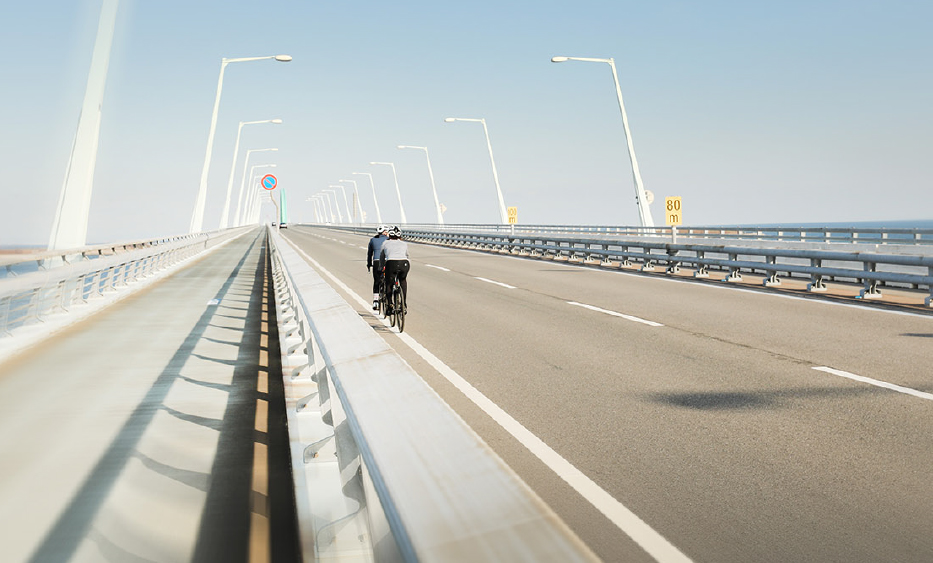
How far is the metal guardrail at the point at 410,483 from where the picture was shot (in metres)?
1.94

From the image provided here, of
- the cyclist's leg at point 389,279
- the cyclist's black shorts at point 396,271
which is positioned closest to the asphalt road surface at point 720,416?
the cyclist's leg at point 389,279

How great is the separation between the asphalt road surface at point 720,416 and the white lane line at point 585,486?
5cm

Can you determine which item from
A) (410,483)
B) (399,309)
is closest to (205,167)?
(399,309)

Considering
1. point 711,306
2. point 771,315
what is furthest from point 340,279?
point 771,315

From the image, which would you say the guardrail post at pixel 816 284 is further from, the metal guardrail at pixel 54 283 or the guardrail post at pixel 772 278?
the metal guardrail at pixel 54 283

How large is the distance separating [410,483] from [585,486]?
293cm

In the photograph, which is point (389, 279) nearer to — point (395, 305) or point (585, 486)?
point (395, 305)

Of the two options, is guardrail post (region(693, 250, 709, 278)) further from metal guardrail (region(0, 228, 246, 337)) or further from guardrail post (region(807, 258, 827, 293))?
metal guardrail (region(0, 228, 246, 337))

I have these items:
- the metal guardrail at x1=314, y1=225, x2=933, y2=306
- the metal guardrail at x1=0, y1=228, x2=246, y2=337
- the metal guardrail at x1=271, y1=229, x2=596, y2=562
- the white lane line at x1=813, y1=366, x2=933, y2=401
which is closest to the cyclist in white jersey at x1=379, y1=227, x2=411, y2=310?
the metal guardrail at x1=0, y1=228, x2=246, y2=337

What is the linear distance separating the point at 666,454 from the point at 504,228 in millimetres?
59362

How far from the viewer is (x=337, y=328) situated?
5.96 meters

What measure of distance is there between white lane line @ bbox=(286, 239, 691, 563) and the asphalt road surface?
0.16 feet

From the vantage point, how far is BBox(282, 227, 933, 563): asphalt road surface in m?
4.36

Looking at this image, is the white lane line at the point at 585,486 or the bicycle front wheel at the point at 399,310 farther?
the bicycle front wheel at the point at 399,310
